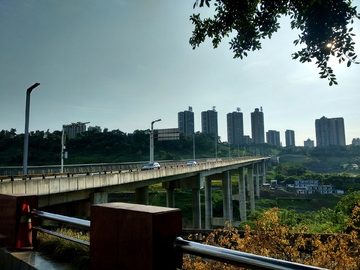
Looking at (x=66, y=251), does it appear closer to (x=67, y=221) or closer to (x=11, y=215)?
(x=67, y=221)

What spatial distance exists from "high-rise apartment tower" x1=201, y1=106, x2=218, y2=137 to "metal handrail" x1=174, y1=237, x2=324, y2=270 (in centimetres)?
15204

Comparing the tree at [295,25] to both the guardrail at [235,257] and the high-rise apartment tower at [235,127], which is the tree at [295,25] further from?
the high-rise apartment tower at [235,127]

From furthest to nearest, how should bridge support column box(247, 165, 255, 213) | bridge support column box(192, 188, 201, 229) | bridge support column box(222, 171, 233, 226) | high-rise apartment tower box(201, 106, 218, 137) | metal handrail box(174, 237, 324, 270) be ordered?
high-rise apartment tower box(201, 106, 218, 137), bridge support column box(247, 165, 255, 213), bridge support column box(222, 171, 233, 226), bridge support column box(192, 188, 201, 229), metal handrail box(174, 237, 324, 270)

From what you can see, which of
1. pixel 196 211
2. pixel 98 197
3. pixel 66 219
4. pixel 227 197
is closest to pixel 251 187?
pixel 227 197

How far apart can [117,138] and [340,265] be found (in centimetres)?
7558

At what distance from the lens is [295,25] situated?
5703 mm

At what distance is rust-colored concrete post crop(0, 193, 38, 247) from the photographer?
423 centimetres

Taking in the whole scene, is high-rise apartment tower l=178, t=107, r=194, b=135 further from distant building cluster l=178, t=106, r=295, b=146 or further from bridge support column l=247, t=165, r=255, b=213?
bridge support column l=247, t=165, r=255, b=213

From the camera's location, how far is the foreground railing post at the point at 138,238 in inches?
84.8

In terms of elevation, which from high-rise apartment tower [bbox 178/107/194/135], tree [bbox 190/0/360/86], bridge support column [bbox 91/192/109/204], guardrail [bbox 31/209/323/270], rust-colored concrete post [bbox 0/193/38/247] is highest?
high-rise apartment tower [bbox 178/107/194/135]

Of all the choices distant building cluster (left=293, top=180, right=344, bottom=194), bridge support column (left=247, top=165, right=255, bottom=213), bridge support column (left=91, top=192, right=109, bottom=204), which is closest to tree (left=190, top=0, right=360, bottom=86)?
bridge support column (left=91, top=192, right=109, bottom=204)

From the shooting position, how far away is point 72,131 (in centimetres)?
9319

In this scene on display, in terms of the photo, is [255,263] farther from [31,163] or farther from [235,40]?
[31,163]

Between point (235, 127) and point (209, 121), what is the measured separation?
2757 cm
